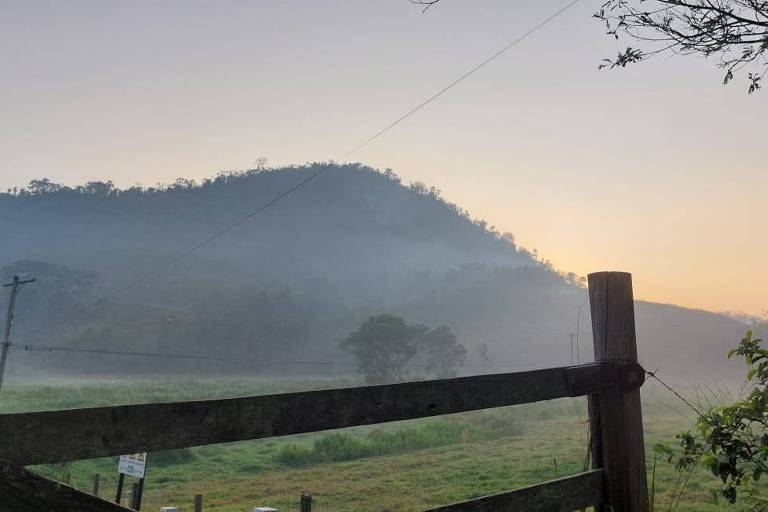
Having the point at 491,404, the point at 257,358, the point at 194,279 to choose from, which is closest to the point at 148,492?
the point at 491,404

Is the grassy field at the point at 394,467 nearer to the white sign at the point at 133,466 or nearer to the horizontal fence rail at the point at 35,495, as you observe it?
the white sign at the point at 133,466

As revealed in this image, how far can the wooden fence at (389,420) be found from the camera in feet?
5.20

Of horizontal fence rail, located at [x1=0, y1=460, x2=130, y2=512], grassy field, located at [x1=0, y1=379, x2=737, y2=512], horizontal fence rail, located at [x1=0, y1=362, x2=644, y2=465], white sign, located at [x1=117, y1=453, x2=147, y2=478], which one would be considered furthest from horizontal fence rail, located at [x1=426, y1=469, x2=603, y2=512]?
white sign, located at [x1=117, y1=453, x2=147, y2=478]

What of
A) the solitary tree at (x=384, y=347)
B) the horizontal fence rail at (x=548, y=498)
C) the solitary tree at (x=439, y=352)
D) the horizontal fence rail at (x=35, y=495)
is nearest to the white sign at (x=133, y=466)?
the horizontal fence rail at (x=548, y=498)

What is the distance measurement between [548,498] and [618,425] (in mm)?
585

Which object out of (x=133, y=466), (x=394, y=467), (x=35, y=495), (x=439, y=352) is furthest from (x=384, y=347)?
(x=35, y=495)

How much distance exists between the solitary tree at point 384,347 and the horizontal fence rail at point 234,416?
86748 mm

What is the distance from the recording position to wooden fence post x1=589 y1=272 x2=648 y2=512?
297 cm

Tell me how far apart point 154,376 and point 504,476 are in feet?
354

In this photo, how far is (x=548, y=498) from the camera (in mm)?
2670

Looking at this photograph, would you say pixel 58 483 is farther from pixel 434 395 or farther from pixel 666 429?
pixel 666 429

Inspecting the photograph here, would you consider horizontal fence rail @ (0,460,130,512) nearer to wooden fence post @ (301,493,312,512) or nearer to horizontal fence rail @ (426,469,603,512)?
horizontal fence rail @ (426,469,603,512)

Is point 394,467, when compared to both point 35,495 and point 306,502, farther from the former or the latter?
point 35,495

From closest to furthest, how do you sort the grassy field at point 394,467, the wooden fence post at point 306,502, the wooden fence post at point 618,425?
the wooden fence post at point 618,425 → the wooden fence post at point 306,502 → the grassy field at point 394,467
